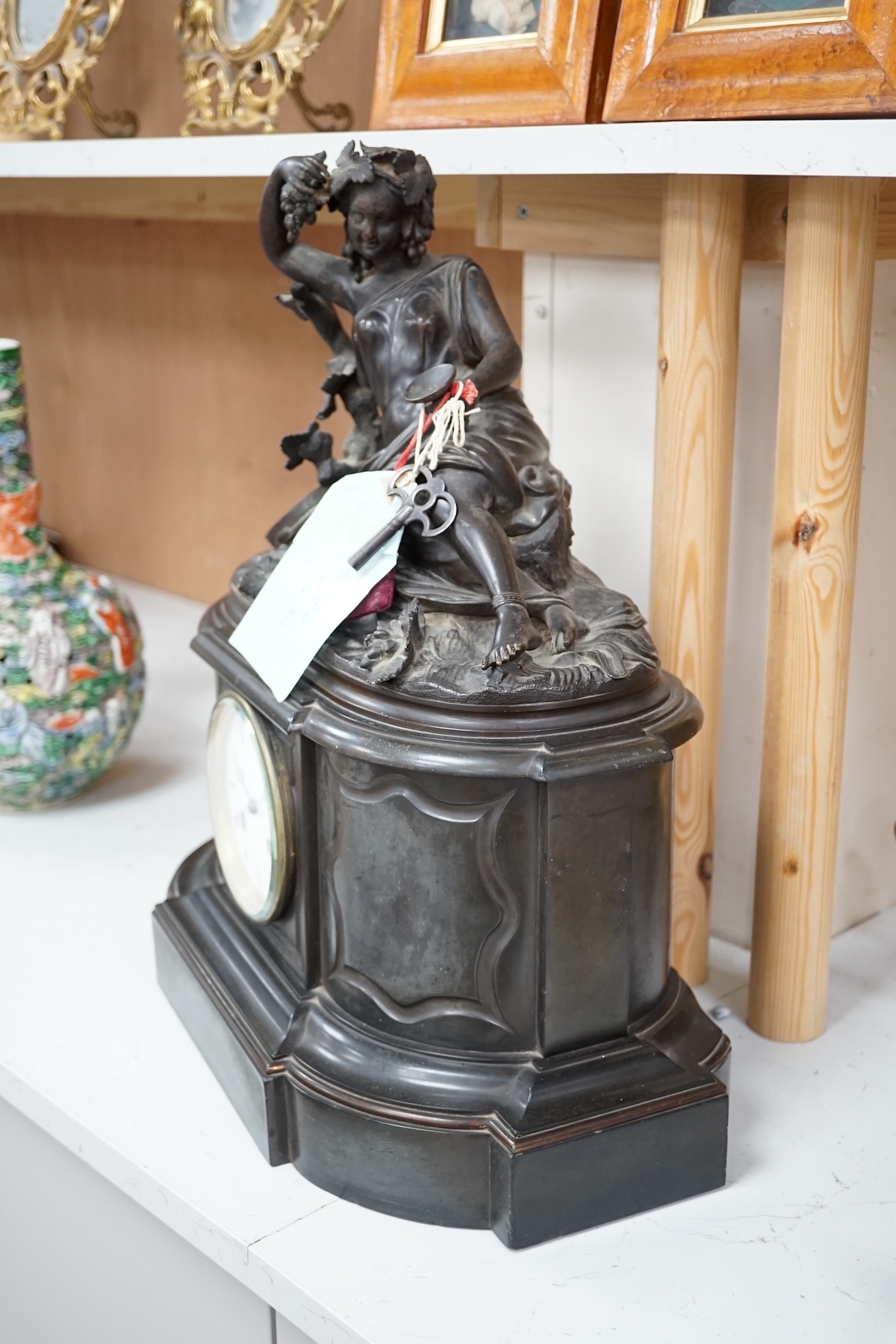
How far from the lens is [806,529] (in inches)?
39.1

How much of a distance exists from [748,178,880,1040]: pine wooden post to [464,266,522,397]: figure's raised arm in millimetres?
189

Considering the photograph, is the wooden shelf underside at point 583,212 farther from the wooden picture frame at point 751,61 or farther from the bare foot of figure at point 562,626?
the bare foot of figure at point 562,626

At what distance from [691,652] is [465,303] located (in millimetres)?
321

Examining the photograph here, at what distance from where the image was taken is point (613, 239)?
3.76ft

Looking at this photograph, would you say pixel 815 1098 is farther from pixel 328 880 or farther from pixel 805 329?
pixel 805 329

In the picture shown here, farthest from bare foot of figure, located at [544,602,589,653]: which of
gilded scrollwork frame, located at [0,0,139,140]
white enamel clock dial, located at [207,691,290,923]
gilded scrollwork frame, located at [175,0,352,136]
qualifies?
gilded scrollwork frame, located at [0,0,139,140]

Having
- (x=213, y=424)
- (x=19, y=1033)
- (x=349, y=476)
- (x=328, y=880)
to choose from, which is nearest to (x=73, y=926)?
(x=19, y=1033)

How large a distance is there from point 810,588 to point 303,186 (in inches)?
17.7

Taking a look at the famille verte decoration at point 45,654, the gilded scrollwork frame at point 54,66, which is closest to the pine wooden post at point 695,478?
the famille verte decoration at point 45,654

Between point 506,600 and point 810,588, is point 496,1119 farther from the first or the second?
point 810,588

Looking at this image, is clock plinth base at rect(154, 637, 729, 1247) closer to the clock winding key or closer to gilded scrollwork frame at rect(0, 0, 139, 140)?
the clock winding key

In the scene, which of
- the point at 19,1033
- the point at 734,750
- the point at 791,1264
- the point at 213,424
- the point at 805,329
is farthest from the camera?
the point at 213,424

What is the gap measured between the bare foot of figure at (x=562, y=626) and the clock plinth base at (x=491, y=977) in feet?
0.16

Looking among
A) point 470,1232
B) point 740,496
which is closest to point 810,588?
point 740,496
